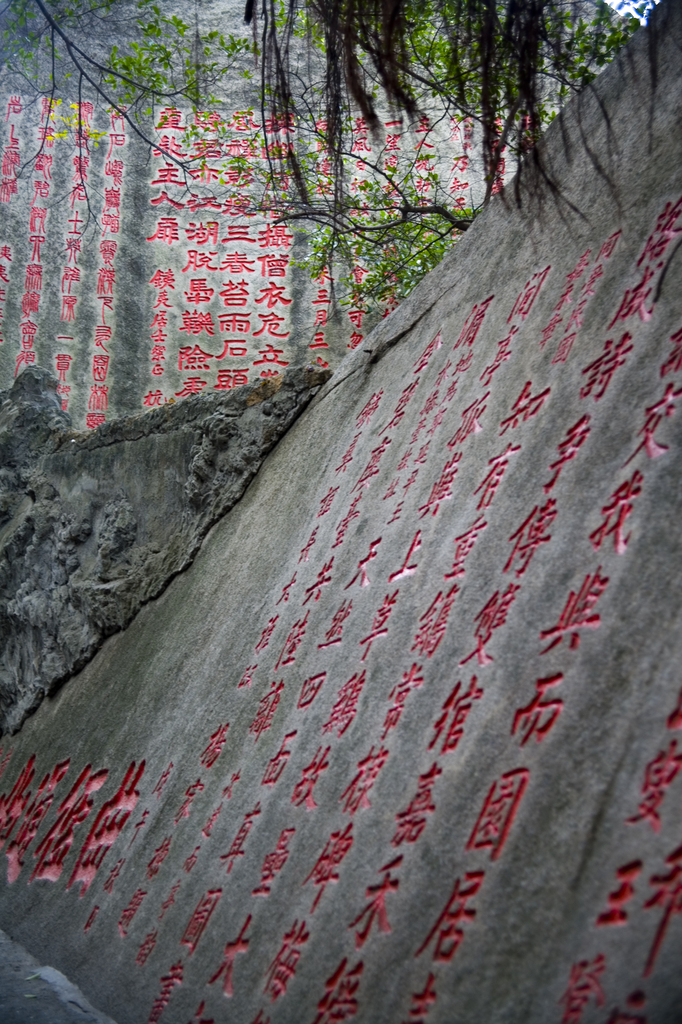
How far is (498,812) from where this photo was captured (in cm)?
132

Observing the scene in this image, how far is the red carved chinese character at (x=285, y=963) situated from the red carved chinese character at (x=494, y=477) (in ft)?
3.04

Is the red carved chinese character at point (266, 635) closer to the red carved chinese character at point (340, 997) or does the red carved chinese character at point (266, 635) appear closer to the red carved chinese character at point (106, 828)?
the red carved chinese character at point (106, 828)

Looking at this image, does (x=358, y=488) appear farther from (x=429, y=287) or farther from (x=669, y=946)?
(x=669, y=946)

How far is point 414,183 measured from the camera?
5402 millimetres

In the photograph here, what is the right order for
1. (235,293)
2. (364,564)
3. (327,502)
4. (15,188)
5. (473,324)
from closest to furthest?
(364,564), (473,324), (327,502), (235,293), (15,188)

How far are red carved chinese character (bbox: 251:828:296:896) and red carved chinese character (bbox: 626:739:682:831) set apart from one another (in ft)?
2.82

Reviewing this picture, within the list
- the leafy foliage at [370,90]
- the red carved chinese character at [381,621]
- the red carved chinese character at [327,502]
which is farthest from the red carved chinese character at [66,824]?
the leafy foliage at [370,90]

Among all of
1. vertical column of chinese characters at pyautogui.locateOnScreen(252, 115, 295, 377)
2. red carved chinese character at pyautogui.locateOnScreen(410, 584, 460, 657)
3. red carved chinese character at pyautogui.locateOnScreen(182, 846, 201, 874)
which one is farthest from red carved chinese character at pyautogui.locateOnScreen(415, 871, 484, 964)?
vertical column of chinese characters at pyautogui.locateOnScreen(252, 115, 295, 377)

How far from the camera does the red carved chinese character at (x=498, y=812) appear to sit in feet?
4.23

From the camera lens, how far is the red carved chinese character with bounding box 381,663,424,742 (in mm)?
1703

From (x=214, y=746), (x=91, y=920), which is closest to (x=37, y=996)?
(x=91, y=920)

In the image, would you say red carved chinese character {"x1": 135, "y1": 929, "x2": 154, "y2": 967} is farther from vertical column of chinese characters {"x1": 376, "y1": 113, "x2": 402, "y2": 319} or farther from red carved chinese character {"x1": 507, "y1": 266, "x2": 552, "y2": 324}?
vertical column of chinese characters {"x1": 376, "y1": 113, "x2": 402, "y2": 319}

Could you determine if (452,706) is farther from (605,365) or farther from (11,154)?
(11,154)

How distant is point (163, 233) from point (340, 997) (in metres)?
5.41
